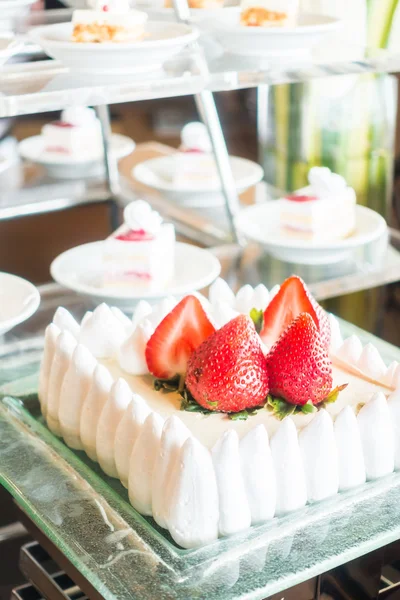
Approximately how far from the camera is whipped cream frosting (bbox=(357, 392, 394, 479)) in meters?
1.05

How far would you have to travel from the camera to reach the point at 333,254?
1615 millimetres

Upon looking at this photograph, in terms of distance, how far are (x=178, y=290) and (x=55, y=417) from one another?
343mm

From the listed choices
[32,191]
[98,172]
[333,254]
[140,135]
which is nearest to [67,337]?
[333,254]

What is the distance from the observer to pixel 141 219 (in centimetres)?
146

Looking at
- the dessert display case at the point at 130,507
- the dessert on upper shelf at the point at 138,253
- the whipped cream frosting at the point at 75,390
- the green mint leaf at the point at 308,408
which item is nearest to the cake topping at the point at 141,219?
the dessert on upper shelf at the point at 138,253

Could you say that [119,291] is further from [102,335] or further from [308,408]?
[308,408]

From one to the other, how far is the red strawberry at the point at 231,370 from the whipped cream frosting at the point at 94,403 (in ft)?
0.34

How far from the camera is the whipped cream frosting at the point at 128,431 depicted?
1.04 m

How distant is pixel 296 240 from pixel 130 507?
713 mm

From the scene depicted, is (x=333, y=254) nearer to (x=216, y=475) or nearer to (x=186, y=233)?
(x=186, y=233)

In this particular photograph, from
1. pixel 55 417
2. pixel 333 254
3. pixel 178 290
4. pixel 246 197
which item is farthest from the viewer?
pixel 246 197

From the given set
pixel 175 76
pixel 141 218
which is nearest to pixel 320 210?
pixel 141 218

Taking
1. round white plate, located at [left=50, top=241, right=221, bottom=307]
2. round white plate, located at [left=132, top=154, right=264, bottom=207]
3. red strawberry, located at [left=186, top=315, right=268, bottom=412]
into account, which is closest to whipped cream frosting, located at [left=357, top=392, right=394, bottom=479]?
red strawberry, located at [left=186, top=315, right=268, bottom=412]

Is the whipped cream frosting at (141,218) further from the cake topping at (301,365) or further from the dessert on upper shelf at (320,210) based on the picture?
the cake topping at (301,365)
